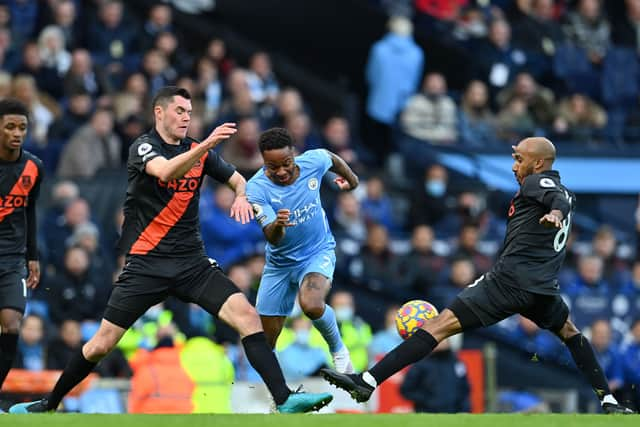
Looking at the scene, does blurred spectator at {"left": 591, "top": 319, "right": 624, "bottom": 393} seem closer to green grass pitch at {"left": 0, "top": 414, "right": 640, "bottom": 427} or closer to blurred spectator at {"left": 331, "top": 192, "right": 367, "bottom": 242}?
blurred spectator at {"left": 331, "top": 192, "right": 367, "bottom": 242}

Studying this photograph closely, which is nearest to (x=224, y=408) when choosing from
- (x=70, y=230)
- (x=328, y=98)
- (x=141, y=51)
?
(x=70, y=230)

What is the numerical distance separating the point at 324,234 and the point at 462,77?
37.3 feet

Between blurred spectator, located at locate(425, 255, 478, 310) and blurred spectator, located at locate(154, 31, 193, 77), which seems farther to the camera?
blurred spectator, located at locate(154, 31, 193, 77)

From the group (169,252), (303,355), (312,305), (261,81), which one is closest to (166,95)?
(169,252)

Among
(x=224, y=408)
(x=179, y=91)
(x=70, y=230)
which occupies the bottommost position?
(x=224, y=408)

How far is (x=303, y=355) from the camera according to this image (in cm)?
1560

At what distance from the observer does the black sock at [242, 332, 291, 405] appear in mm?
10227

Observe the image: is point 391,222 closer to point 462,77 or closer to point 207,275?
point 462,77

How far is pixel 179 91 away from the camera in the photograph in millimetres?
10531

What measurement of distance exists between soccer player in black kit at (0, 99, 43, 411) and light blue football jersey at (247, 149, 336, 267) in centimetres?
174

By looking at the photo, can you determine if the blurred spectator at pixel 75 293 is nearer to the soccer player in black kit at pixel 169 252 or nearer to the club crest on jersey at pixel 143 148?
the soccer player in black kit at pixel 169 252

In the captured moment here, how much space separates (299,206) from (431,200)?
7.92 m

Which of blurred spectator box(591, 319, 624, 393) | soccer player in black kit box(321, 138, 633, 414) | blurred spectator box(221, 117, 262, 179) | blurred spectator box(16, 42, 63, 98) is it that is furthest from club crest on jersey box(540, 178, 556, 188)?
blurred spectator box(16, 42, 63, 98)

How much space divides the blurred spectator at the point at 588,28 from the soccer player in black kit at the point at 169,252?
14.1 meters
